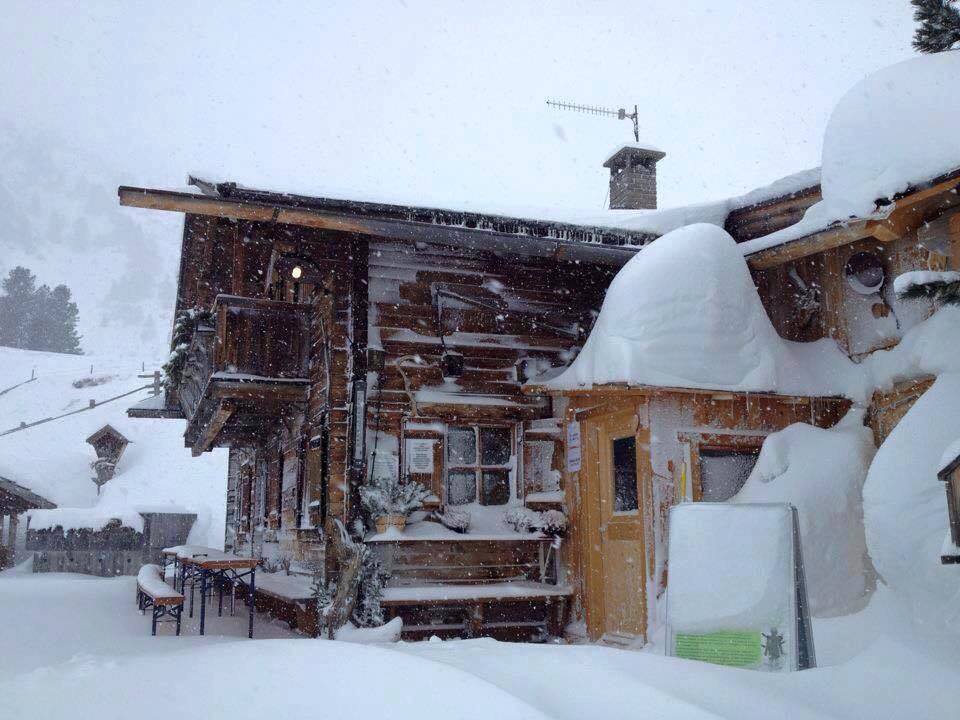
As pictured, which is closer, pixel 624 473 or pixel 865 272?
pixel 865 272

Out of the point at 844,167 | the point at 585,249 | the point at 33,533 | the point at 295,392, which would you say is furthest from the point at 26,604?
the point at 33,533

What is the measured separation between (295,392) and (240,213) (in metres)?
2.60

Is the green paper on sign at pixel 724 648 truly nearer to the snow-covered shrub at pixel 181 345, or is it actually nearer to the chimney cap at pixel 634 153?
the snow-covered shrub at pixel 181 345

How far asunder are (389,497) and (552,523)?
6.43 ft

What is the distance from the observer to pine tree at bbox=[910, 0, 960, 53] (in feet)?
21.5

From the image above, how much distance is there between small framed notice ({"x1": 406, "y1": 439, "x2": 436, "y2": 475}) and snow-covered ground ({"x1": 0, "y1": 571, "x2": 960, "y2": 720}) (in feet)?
14.1

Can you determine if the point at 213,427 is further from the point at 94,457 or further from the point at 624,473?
the point at 94,457

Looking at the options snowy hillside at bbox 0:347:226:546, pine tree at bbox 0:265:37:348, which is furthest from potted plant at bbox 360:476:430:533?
pine tree at bbox 0:265:37:348

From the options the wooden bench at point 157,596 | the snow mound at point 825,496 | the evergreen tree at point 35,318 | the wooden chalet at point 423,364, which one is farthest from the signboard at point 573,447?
the evergreen tree at point 35,318

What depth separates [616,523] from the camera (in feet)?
30.3

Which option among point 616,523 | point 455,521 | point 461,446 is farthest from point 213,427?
point 616,523

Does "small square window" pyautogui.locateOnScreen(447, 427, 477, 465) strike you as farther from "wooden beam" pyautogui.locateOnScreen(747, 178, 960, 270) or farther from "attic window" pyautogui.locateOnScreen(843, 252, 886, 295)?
"attic window" pyautogui.locateOnScreen(843, 252, 886, 295)

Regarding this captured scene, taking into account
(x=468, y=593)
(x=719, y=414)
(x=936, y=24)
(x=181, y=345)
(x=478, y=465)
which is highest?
(x=936, y=24)

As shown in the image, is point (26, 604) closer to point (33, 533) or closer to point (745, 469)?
point (745, 469)
